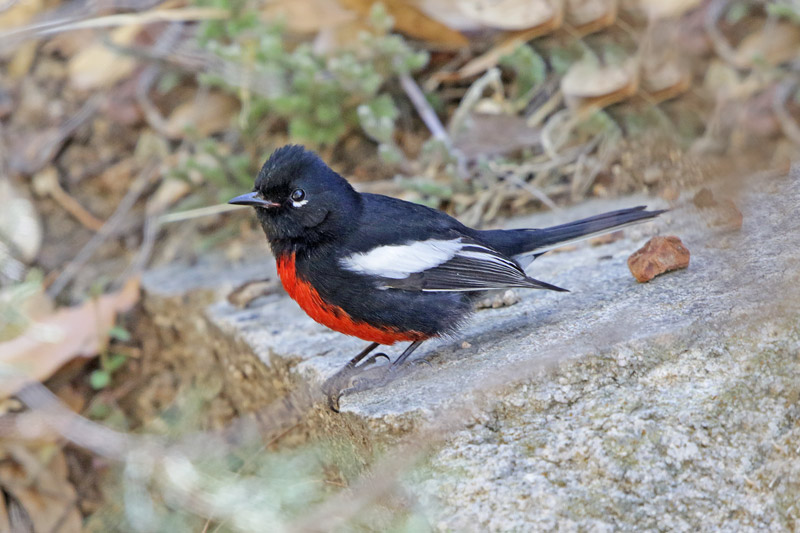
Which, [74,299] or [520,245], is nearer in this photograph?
[520,245]

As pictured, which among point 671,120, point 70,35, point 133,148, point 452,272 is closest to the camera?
point 671,120

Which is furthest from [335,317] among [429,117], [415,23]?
[415,23]

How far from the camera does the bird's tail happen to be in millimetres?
3242

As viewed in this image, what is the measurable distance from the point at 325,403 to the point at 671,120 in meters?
1.66

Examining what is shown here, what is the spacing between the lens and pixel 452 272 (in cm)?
321

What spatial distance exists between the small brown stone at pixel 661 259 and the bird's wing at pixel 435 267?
1.52 ft

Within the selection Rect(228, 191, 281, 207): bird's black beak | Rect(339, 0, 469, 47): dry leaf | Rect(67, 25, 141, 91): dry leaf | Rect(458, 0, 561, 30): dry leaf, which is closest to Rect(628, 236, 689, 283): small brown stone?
Rect(228, 191, 281, 207): bird's black beak

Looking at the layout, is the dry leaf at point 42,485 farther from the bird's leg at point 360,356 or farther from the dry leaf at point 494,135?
the dry leaf at point 494,135

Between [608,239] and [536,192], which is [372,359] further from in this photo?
[536,192]

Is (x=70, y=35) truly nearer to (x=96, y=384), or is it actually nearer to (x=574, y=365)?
(x=96, y=384)

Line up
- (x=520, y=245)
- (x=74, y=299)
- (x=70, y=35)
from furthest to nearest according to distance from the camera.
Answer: (x=70, y=35) → (x=74, y=299) → (x=520, y=245)

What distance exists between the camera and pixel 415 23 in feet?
17.6

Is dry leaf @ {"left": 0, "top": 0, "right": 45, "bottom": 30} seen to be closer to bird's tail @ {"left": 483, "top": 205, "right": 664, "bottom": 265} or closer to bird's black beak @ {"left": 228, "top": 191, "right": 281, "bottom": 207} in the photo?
bird's black beak @ {"left": 228, "top": 191, "right": 281, "bottom": 207}

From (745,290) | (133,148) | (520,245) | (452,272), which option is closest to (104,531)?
(452,272)
